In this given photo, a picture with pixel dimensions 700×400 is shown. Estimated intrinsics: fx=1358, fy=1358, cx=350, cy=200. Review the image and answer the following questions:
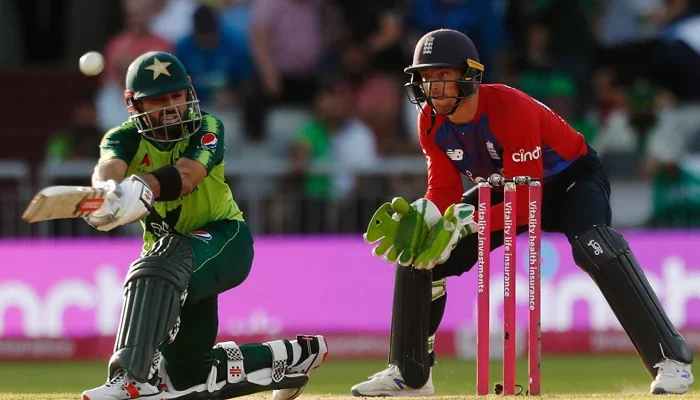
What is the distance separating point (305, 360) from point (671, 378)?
1.75 m

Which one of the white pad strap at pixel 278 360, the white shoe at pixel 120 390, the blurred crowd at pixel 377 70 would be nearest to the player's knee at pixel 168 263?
the white shoe at pixel 120 390

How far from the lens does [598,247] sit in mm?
6508

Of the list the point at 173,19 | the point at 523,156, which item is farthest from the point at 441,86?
the point at 173,19

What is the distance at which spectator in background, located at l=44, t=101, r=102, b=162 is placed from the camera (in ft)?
39.1

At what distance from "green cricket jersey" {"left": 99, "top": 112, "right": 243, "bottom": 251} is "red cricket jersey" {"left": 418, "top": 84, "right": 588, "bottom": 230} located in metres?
1.12

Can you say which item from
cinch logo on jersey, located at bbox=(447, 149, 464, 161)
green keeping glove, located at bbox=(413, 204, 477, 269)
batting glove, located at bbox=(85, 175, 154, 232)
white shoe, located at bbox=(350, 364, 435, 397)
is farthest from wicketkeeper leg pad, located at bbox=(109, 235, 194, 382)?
cinch logo on jersey, located at bbox=(447, 149, 464, 161)

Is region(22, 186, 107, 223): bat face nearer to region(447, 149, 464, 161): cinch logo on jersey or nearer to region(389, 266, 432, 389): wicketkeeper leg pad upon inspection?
region(389, 266, 432, 389): wicketkeeper leg pad

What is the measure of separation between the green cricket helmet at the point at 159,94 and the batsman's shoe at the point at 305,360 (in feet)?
4.06

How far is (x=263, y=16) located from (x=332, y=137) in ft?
4.71

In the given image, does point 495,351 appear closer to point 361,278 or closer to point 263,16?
point 361,278

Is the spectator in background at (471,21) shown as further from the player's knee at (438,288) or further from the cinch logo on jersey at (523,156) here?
the cinch logo on jersey at (523,156)

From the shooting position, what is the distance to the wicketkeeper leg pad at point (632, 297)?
21.2 feet

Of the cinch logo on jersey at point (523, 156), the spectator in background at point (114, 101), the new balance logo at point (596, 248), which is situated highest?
the spectator in background at point (114, 101)

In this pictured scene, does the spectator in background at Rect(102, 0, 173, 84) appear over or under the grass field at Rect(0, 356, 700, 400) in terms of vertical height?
over
